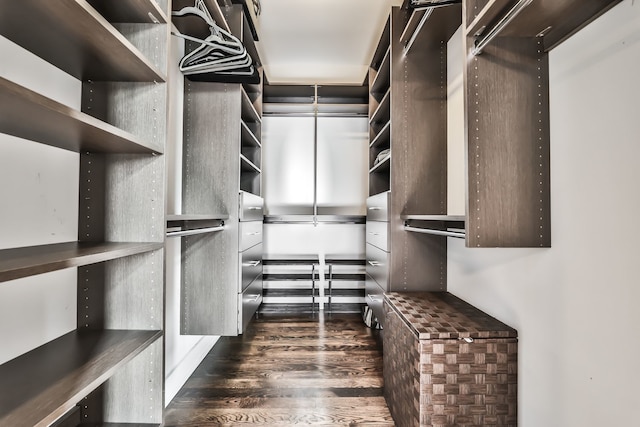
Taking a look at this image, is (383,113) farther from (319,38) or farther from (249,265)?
(249,265)

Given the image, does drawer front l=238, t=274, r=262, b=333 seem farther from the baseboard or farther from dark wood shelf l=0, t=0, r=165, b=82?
dark wood shelf l=0, t=0, r=165, b=82

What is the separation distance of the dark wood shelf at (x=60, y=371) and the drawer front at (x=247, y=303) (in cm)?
100

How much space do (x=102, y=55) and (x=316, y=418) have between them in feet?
6.12

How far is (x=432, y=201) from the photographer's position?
7.33 feet

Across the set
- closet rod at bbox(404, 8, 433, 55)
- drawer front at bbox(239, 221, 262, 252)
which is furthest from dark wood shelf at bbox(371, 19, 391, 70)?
drawer front at bbox(239, 221, 262, 252)

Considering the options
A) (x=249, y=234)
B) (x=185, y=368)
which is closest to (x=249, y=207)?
(x=249, y=234)

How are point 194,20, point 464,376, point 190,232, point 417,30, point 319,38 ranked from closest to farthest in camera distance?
point 464,376 → point 190,232 → point 194,20 → point 417,30 → point 319,38

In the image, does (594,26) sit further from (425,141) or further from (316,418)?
(316,418)

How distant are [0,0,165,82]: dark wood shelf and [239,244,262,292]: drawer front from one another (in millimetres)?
1308

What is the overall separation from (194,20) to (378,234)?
72.8 inches

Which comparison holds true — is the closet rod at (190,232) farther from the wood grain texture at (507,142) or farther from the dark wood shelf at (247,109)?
the wood grain texture at (507,142)

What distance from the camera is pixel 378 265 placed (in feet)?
8.52

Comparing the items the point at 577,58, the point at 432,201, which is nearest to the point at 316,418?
the point at 432,201

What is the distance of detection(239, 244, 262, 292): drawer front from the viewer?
2.21 meters
